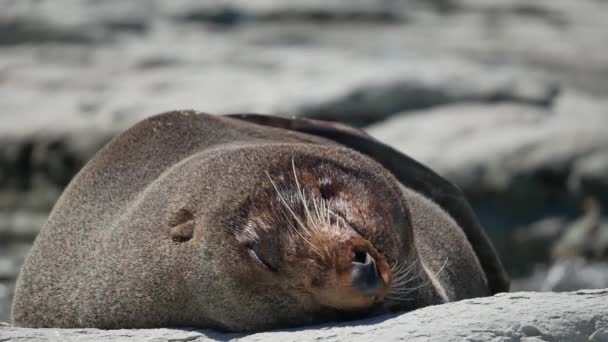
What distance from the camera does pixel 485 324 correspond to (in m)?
4.13

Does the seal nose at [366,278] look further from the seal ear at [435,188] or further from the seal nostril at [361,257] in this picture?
the seal ear at [435,188]

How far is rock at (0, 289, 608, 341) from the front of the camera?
4.10 meters

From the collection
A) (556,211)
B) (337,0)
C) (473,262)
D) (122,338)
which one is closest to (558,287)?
(556,211)

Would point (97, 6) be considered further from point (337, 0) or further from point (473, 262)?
point (473, 262)

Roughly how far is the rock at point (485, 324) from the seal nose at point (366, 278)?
140 millimetres

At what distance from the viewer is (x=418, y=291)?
16.3 ft

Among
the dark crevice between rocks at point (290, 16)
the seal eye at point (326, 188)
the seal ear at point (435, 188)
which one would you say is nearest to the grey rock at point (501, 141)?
the dark crevice between rocks at point (290, 16)

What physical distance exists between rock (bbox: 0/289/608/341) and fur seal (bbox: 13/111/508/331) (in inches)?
5.8

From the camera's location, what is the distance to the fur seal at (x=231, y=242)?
14.7 ft

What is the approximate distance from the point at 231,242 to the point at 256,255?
13cm

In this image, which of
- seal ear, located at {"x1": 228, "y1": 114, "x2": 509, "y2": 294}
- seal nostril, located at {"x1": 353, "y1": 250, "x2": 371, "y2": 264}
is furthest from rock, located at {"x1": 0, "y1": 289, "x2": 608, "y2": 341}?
seal ear, located at {"x1": 228, "y1": 114, "x2": 509, "y2": 294}

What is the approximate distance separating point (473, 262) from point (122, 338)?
7.75 ft

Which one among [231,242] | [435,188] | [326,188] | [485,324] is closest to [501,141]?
[435,188]

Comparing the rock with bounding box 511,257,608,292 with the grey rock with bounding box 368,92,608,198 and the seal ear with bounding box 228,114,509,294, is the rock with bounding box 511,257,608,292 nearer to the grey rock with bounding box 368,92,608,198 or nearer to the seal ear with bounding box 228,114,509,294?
the grey rock with bounding box 368,92,608,198
